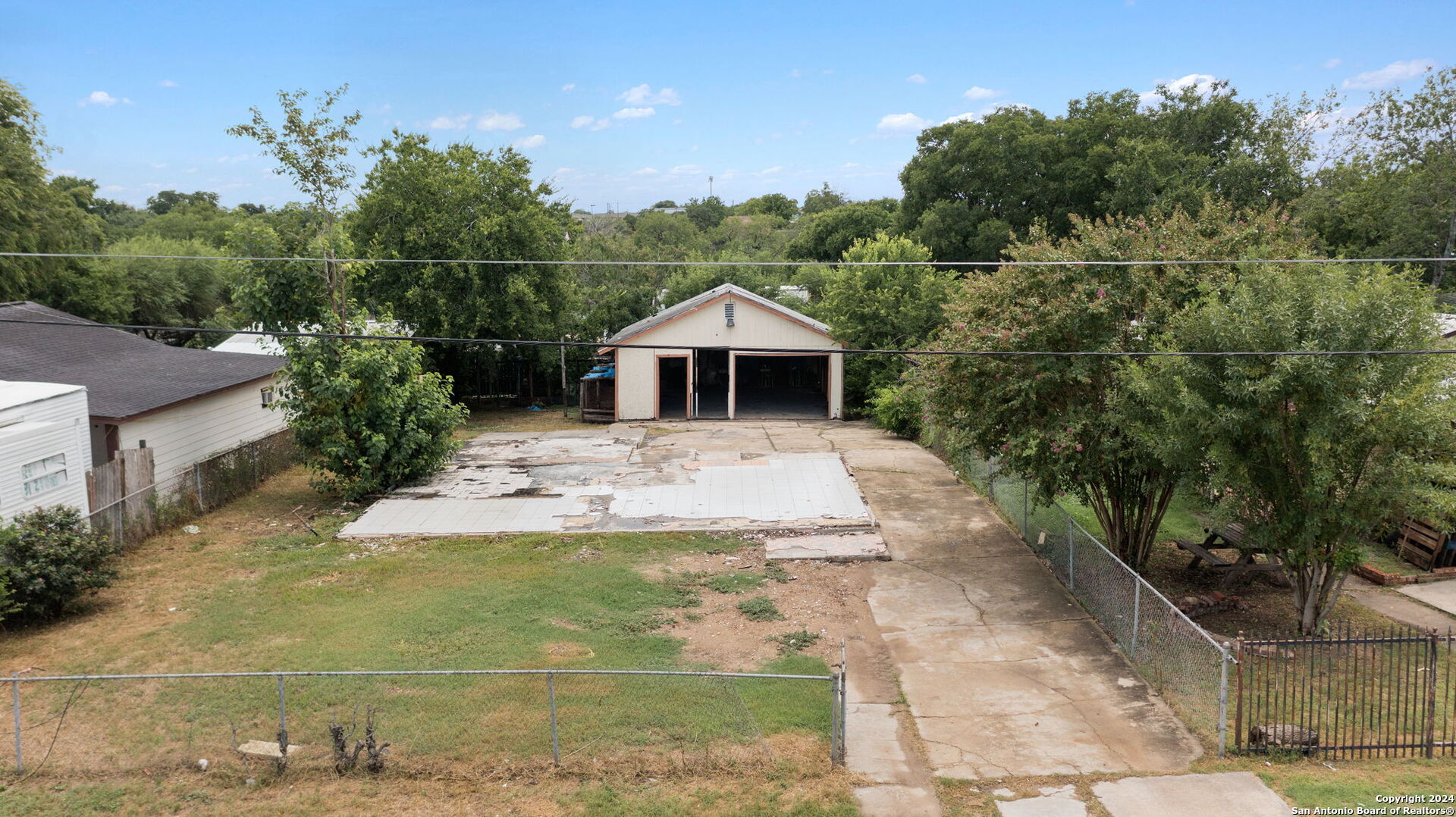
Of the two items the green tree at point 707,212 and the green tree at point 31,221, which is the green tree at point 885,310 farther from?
the green tree at point 707,212

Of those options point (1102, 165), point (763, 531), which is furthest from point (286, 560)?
point (1102, 165)

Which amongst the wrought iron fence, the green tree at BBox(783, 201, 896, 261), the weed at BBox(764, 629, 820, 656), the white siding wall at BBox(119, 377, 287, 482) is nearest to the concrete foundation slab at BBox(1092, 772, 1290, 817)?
the wrought iron fence

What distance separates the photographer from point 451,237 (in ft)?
94.7

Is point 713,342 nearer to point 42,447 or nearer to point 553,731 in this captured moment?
point 42,447

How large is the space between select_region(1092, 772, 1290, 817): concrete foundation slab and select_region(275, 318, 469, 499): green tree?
15254 millimetres

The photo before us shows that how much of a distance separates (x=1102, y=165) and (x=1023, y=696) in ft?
115

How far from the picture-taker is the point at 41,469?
14086 millimetres

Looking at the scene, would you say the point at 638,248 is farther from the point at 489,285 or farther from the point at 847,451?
the point at 847,451

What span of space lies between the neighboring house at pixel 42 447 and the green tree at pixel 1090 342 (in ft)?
45.7

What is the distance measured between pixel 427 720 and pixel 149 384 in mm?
14288

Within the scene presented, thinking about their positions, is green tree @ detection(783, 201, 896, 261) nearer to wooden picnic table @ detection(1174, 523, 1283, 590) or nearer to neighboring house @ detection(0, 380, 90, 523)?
wooden picnic table @ detection(1174, 523, 1283, 590)

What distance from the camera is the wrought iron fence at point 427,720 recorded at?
8.68m

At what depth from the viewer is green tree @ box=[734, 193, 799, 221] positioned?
374 feet

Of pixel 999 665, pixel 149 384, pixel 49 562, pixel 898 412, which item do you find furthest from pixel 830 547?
pixel 149 384
